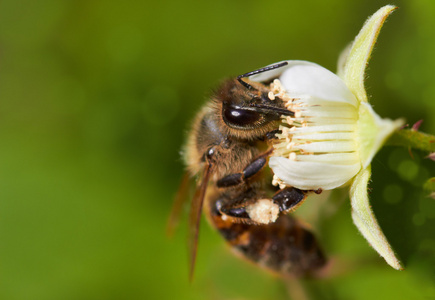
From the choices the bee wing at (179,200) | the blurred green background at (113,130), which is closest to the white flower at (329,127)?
the bee wing at (179,200)

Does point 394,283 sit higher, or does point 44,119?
point 44,119

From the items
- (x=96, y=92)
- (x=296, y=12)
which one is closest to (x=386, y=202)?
(x=296, y=12)

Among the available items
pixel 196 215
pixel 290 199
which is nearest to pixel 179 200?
pixel 196 215

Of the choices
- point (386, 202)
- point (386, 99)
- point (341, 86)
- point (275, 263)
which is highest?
point (341, 86)

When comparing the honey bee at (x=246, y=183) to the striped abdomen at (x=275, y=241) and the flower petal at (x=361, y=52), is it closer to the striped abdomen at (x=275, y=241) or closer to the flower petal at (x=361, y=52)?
the striped abdomen at (x=275, y=241)

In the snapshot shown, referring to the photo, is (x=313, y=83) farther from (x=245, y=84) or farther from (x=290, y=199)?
(x=290, y=199)

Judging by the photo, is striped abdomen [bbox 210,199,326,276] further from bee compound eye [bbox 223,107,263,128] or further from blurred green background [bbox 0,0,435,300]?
blurred green background [bbox 0,0,435,300]

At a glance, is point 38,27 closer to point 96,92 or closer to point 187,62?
point 96,92
